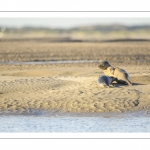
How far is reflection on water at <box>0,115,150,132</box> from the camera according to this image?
10242 millimetres

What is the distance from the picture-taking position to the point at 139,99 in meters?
12.6

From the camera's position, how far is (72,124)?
1074 cm

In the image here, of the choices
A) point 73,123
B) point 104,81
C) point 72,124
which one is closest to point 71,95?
point 104,81

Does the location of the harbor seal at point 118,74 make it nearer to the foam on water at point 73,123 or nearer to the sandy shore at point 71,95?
the sandy shore at point 71,95

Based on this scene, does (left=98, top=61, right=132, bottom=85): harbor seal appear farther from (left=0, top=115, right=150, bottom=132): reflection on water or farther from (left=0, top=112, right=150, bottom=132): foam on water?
(left=0, top=115, right=150, bottom=132): reflection on water

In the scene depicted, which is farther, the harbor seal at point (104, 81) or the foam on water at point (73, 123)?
the harbor seal at point (104, 81)

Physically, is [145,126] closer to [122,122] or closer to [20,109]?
[122,122]

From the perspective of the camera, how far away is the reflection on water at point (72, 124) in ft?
33.6

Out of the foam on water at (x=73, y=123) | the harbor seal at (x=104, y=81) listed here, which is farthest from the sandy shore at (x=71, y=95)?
the foam on water at (x=73, y=123)

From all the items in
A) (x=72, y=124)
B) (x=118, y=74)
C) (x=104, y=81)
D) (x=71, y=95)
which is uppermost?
(x=118, y=74)

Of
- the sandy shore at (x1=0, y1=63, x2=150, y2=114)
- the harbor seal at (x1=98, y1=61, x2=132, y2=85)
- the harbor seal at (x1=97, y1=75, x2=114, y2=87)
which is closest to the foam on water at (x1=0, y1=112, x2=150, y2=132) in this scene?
the sandy shore at (x1=0, y1=63, x2=150, y2=114)

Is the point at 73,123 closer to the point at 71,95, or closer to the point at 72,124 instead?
the point at 72,124
